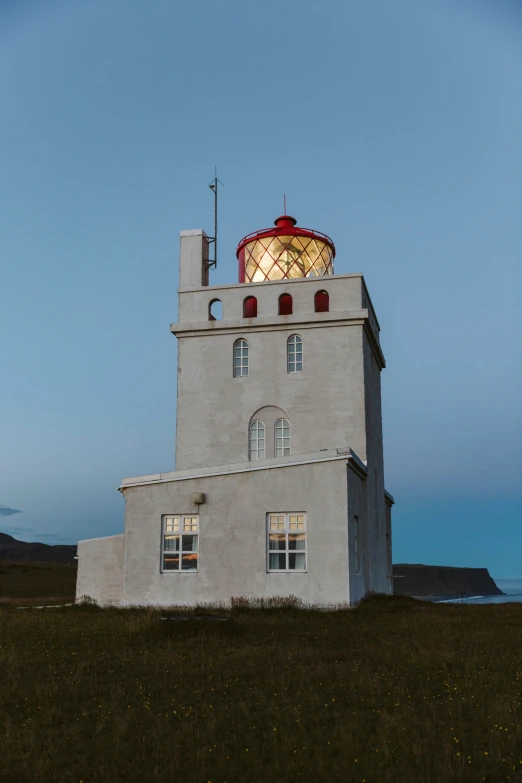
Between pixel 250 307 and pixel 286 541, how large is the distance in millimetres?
11426

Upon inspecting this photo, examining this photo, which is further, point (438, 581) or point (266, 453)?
point (438, 581)

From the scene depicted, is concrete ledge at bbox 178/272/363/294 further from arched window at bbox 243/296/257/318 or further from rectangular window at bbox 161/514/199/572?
rectangular window at bbox 161/514/199/572

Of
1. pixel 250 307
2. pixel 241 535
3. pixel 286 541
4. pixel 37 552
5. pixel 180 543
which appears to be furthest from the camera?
pixel 37 552

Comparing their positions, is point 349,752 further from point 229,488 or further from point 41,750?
point 229,488

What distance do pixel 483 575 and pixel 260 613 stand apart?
6508 inches

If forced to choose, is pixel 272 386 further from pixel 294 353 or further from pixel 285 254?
pixel 285 254

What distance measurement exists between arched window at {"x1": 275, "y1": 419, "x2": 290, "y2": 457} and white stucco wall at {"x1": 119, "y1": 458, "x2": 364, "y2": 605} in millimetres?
5816

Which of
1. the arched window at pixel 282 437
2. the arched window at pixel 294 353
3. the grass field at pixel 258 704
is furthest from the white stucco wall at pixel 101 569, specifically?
the arched window at pixel 294 353

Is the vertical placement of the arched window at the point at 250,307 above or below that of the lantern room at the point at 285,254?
below

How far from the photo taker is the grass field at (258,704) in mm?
6828

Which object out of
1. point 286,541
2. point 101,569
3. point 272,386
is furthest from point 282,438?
point 101,569

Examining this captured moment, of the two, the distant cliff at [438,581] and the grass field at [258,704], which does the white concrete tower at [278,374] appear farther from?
the distant cliff at [438,581]

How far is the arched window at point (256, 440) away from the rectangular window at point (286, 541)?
6.41m

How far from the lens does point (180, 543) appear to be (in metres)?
21.5
